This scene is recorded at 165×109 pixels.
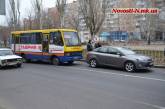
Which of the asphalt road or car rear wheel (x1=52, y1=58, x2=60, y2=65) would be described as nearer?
the asphalt road

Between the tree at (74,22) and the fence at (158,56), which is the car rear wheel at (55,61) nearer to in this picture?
the fence at (158,56)

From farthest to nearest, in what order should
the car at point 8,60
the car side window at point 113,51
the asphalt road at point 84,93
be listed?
1. the car at point 8,60
2. the car side window at point 113,51
3. the asphalt road at point 84,93

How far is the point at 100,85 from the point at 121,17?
85.2 m

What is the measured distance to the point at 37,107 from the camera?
8102mm

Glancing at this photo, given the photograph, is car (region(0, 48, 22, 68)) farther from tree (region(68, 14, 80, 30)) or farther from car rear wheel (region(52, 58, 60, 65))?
tree (region(68, 14, 80, 30))

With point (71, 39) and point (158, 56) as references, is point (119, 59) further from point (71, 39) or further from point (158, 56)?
point (71, 39)

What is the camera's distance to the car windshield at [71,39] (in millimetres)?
20219

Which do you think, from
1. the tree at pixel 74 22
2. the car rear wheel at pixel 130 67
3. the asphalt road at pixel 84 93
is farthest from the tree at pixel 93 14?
the tree at pixel 74 22

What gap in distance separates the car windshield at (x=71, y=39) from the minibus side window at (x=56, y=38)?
42 centimetres

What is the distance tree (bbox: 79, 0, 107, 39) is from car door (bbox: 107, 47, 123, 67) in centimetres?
1160

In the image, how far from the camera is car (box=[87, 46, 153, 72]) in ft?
52.1

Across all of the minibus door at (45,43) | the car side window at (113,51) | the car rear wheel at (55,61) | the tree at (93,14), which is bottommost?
the car rear wheel at (55,61)

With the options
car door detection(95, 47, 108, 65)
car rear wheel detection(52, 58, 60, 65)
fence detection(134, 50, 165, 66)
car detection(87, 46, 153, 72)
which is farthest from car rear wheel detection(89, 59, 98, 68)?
fence detection(134, 50, 165, 66)

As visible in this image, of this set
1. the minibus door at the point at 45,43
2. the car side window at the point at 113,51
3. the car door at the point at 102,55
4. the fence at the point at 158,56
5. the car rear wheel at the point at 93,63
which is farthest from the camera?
the minibus door at the point at 45,43
